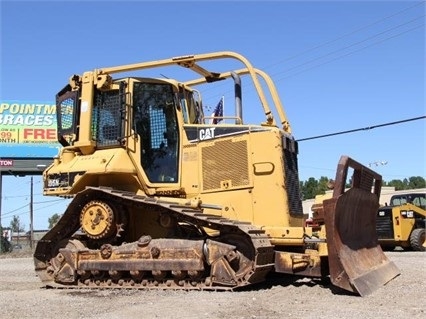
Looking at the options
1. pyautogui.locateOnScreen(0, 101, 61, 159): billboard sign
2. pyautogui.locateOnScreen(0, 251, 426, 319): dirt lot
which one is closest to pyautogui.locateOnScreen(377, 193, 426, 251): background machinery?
pyautogui.locateOnScreen(0, 251, 426, 319): dirt lot

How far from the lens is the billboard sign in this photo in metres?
33.7

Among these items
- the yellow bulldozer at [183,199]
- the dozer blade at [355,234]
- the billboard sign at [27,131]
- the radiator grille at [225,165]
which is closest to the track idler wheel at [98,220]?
the yellow bulldozer at [183,199]

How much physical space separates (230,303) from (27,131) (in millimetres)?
29587

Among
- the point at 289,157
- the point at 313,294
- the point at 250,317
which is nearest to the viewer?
the point at 250,317

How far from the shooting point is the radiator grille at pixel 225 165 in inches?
371

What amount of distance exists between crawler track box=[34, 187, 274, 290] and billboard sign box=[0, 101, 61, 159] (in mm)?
24457

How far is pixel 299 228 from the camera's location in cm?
880

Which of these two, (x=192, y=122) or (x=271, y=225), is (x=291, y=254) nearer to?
(x=271, y=225)

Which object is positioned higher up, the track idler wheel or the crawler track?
the track idler wheel

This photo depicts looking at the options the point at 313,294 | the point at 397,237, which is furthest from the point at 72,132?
the point at 397,237

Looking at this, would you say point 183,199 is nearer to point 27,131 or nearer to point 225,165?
point 225,165

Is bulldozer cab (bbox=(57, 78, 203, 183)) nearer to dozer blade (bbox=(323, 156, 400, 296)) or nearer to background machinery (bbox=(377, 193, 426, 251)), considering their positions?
dozer blade (bbox=(323, 156, 400, 296))

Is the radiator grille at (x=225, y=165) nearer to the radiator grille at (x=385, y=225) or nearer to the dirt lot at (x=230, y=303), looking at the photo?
the dirt lot at (x=230, y=303)

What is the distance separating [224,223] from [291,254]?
1.14 metres
